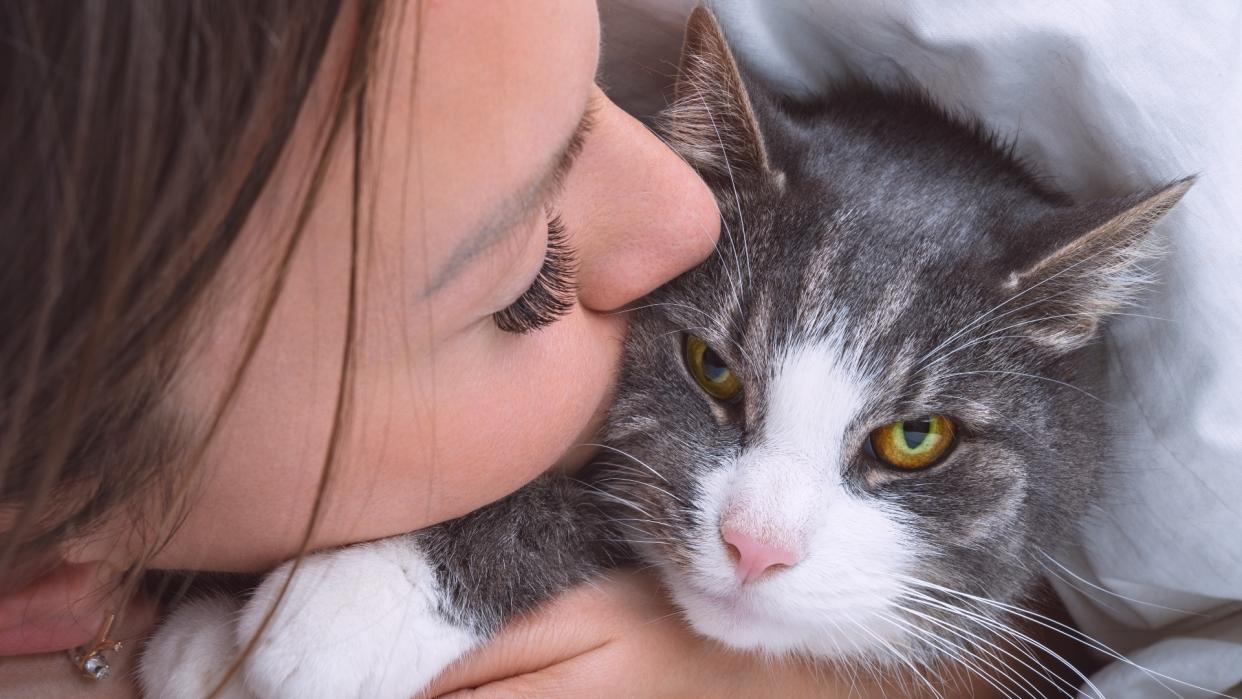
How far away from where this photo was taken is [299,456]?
74 centimetres

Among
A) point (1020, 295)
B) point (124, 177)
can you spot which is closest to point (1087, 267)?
point (1020, 295)

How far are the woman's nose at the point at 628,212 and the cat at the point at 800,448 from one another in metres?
0.12

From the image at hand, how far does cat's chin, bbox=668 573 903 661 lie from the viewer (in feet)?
3.09

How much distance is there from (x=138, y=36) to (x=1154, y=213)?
0.86 m

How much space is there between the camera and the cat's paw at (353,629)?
864 millimetres

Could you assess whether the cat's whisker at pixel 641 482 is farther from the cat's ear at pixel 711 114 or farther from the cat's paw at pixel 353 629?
the cat's ear at pixel 711 114

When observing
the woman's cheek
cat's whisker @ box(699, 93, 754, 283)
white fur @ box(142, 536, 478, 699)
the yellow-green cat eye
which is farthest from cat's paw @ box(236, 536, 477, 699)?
cat's whisker @ box(699, 93, 754, 283)

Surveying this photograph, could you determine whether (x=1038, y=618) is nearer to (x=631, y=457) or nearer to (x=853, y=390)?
(x=853, y=390)

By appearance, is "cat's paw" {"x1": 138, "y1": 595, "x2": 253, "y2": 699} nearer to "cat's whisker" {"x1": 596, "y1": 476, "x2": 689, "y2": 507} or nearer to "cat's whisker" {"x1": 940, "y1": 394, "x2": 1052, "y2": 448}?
"cat's whisker" {"x1": 596, "y1": 476, "x2": 689, "y2": 507}

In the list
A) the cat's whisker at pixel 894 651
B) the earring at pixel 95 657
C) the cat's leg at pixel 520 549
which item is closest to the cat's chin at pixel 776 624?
the cat's whisker at pixel 894 651

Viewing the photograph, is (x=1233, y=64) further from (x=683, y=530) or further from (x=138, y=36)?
(x=138, y=36)

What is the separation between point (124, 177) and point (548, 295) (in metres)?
0.36

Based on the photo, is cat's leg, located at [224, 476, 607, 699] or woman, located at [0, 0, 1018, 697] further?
cat's leg, located at [224, 476, 607, 699]

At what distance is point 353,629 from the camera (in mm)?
881
